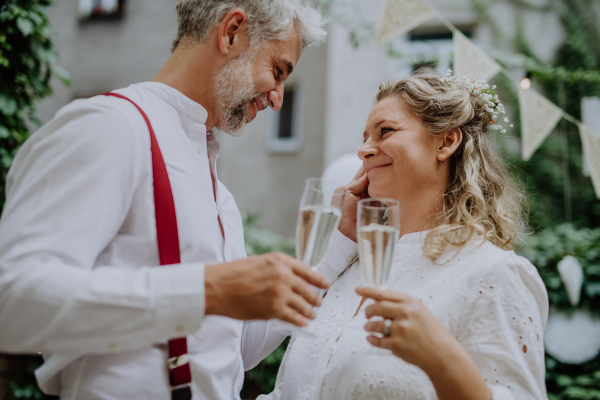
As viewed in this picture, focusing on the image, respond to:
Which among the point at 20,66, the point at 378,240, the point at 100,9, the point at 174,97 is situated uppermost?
the point at 100,9

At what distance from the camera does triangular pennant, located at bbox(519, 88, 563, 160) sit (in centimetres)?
392

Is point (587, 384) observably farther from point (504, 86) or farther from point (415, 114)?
point (504, 86)

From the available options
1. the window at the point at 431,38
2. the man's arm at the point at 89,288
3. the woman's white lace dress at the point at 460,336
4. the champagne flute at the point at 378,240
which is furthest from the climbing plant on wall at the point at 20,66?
the window at the point at 431,38

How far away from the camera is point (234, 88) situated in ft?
5.83

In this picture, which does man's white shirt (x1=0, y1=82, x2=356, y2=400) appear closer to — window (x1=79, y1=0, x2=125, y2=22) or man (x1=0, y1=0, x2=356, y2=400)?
man (x1=0, y1=0, x2=356, y2=400)

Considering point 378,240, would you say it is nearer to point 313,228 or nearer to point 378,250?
point 378,250

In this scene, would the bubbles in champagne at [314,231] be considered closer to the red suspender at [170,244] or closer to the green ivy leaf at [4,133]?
the red suspender at [170,244]

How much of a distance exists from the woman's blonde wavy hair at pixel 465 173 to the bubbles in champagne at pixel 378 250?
614 mm

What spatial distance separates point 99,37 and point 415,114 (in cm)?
887

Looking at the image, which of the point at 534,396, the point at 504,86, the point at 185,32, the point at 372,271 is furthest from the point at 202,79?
the point at 504,86

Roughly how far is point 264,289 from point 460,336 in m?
0.77

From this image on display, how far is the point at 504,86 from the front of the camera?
7.53 m

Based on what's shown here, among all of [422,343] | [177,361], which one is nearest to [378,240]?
[422,343]

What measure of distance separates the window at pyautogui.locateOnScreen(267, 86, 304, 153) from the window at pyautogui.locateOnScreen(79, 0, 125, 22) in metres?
3.57
